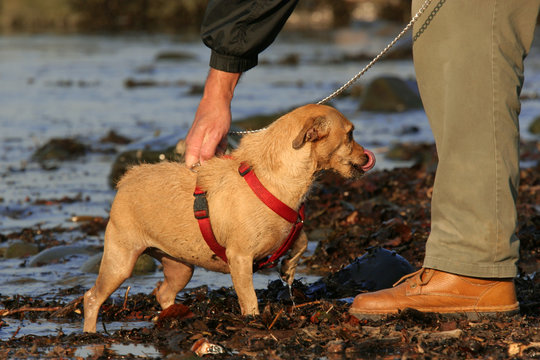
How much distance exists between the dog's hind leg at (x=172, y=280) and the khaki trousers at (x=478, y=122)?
2.05 meters

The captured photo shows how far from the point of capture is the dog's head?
490 centimetres

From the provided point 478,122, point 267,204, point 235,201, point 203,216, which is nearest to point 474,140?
point 478,122

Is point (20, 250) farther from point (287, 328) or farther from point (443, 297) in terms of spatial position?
point (443, 297)

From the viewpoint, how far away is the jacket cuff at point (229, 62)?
16.7ft

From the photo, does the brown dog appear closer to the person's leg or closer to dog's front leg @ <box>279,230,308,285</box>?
dog's front leg @ <box>279,230,308,285</box>

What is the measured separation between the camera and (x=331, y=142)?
4.99 meters

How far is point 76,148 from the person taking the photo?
14.0m

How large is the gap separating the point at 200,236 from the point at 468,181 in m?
1.80

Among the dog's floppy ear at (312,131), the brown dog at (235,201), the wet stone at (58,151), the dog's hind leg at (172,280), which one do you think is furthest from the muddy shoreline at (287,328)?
the wet stone at (58,151)

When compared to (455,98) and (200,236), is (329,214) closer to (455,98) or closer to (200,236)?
(200,236)

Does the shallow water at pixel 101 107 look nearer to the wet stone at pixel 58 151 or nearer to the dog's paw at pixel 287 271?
the wet stone at pixel 58 151

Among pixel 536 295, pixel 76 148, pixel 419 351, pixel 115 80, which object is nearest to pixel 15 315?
pixel 419 351

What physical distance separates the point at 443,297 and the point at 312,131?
1321 millimetres

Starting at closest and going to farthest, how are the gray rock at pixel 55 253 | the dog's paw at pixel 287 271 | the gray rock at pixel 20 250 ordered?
the dog's paw at pixel 287 271 < the gray rock at pixel 55 253 < the gray rock at pixel 20 250
